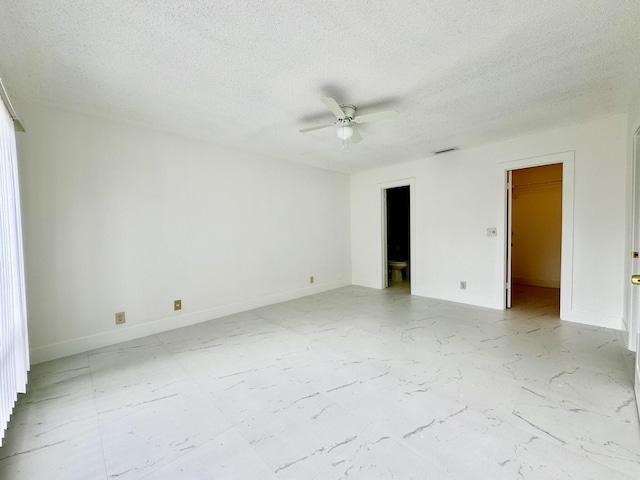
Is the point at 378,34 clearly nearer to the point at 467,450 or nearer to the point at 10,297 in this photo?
the point at 467,450

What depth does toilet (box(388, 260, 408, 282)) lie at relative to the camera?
19.0 feet

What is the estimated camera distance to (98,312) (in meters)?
2.78

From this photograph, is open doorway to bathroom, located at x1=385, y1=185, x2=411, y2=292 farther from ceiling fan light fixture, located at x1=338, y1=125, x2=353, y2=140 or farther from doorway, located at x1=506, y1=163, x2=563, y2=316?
ceiling fan light fixture, located at x1=338, y1=125, x2=353, y2=140

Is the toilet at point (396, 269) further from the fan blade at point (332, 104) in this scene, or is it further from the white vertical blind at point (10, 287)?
the white vertical blind at point (10, 287)

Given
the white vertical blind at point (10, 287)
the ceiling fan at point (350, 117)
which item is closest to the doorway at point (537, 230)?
the ceiling fan at point (350, 117)

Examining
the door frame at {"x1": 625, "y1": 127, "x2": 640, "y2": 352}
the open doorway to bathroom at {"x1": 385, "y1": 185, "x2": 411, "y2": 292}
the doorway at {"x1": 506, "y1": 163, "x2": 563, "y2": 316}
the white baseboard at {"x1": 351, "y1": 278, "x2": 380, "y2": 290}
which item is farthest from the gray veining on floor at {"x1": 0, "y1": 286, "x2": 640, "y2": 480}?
the open doorway to bathroom at {"x1": 385, "y1": 185, "x2": 411, "y2": 292}

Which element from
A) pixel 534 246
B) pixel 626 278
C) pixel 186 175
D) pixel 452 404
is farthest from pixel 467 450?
pixel 534 246

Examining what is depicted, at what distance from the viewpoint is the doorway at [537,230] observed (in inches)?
197

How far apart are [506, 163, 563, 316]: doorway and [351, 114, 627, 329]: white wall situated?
4.55 feet

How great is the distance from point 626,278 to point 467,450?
2878 millimetres

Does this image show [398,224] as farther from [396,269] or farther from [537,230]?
[537,230]

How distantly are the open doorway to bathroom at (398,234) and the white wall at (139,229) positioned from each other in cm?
256

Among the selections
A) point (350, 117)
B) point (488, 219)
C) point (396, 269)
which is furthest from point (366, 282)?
point (350, 117)

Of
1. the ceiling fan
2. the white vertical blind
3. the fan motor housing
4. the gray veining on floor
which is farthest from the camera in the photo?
the fan motor housing
